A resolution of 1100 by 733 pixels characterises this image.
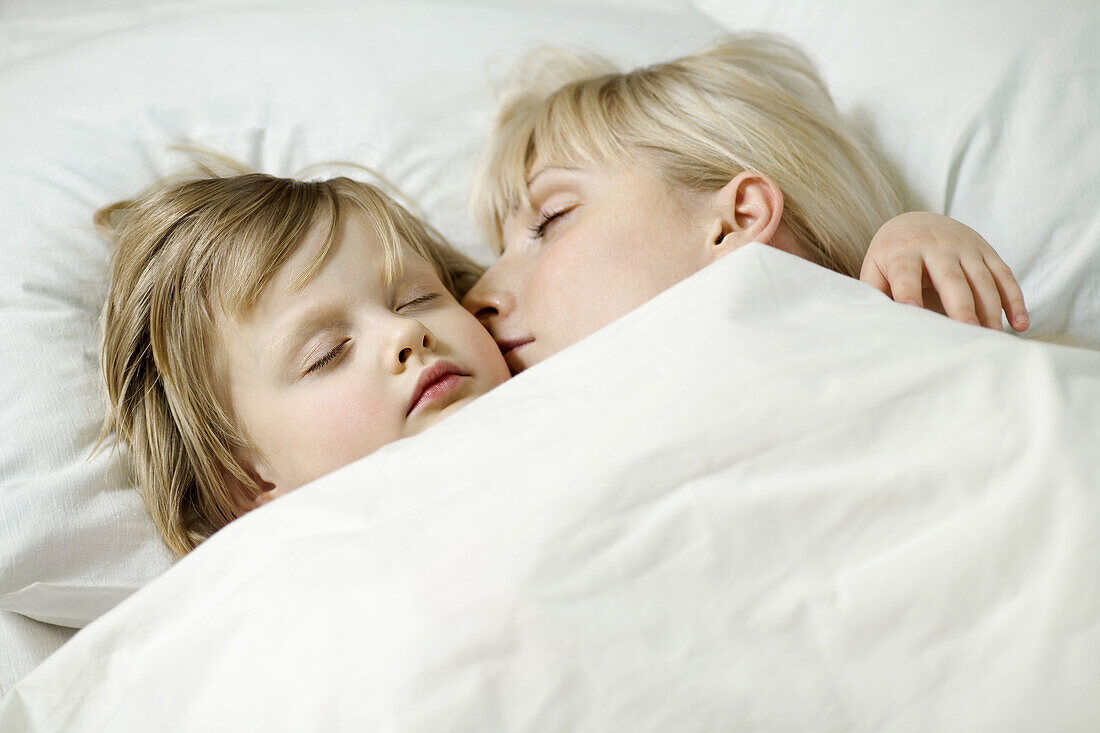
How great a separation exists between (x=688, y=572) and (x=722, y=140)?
26.9 inches

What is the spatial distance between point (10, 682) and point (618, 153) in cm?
81

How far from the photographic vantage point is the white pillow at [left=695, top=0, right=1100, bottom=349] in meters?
1.07

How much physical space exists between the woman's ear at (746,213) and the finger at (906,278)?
0.15m

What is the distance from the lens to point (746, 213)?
3.38 ft

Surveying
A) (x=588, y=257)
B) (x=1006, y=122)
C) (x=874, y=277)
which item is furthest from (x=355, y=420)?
(x=1006, y=122)

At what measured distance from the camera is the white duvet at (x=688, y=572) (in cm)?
51

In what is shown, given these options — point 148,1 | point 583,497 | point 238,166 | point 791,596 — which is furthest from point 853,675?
point 148,1

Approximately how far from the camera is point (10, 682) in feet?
2.57

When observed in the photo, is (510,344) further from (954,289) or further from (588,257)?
(954,289)

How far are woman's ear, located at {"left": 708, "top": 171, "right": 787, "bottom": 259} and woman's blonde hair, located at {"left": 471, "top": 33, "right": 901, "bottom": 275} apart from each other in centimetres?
3

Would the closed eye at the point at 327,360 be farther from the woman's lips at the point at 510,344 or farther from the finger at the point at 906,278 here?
the finger at the point at 906,278

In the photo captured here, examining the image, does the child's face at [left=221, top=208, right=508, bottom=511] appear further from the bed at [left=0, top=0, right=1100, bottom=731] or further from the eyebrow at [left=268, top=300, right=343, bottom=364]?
the bed at [left=0, top=0, right=1100, bottom=731]

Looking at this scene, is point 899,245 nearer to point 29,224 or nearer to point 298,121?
point 298,121

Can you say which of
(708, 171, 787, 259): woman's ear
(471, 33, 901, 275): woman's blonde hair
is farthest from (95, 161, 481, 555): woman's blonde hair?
(708, 171, 787, 259): woman's ear
